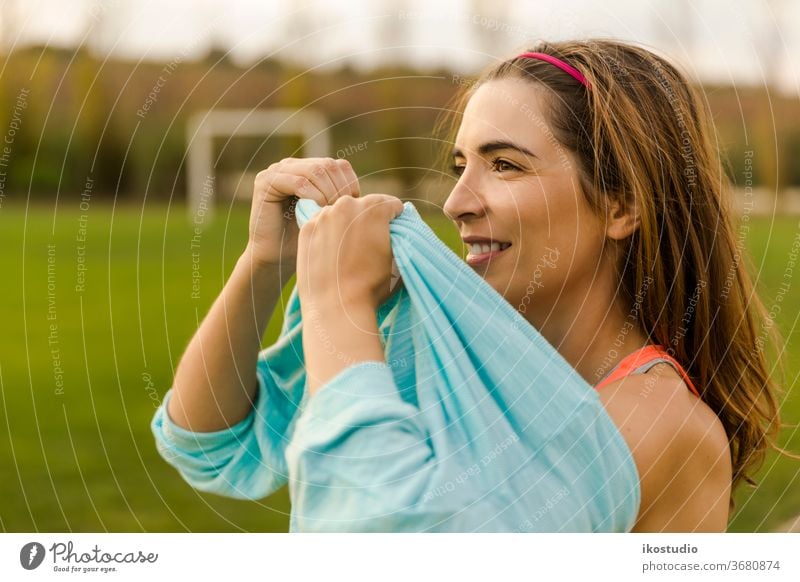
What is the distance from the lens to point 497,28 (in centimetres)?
133

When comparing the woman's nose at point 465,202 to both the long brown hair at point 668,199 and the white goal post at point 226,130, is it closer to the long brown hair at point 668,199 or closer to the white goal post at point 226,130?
the long brown hair at point 668,199

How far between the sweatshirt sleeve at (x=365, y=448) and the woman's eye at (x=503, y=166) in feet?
0.97

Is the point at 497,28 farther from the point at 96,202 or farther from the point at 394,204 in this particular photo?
the point at 96,202

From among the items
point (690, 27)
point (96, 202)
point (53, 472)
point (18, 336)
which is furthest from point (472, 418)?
point (96, 202)

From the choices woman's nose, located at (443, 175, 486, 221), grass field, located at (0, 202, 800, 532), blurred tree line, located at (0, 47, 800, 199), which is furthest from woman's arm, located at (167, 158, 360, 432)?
blurred tree line, located at (0, 47, 800, 199)

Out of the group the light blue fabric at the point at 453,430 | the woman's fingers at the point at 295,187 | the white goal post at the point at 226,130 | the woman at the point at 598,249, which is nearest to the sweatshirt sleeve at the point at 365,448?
the light blue fabric at the point at 453,430

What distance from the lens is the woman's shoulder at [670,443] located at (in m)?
0.89

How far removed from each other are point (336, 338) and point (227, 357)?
244 mm

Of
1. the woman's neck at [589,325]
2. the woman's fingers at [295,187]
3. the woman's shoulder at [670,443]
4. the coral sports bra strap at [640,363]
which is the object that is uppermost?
the woman's fingers at [295,187]

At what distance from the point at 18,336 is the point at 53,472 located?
239cm

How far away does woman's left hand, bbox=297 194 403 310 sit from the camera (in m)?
0.80

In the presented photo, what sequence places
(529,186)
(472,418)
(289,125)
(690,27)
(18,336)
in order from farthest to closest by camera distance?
(289,125)
(18,336)
(690,27)
(529,186)
(472,418)

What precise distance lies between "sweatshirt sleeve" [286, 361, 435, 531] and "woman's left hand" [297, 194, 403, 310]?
7 centimetres

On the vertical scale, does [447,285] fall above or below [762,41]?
below
